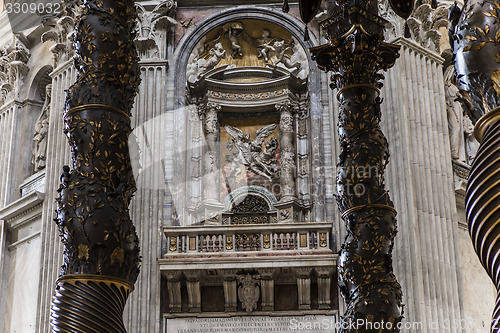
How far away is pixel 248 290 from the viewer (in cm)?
1105

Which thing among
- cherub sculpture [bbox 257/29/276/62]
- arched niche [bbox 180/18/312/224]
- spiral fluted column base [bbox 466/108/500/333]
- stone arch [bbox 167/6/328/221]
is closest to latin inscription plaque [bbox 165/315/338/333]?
stone arch [bbox 167/6/328/221]

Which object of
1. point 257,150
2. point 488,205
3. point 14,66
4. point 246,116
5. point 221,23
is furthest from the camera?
point 14,66

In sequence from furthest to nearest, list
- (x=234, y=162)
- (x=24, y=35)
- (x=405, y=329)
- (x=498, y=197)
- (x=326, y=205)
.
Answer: (x=24, y=35) < (x=234, y=162) < (x=326, y=205) < (x=405, y=329) < (x=498, y=197)

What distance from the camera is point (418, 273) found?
1067 cm

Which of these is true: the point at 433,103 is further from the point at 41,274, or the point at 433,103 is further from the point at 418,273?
the point at 41,274

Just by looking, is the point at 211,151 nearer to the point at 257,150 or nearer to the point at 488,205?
the point at 257,150

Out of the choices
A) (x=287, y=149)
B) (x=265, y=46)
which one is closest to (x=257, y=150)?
(x=287, y=149)

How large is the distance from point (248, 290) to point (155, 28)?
4500mm

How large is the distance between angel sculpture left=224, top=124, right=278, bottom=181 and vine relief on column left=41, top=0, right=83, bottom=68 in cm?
297

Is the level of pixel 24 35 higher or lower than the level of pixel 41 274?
higher

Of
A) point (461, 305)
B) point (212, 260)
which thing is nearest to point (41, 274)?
point (212, 260)

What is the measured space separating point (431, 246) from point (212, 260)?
9.89 feet

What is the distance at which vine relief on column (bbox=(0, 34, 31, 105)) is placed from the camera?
1436cm

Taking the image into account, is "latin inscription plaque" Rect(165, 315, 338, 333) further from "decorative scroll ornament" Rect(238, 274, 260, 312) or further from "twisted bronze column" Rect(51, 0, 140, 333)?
"twisted bronze column" Rect(51, 0, 140, 333)
